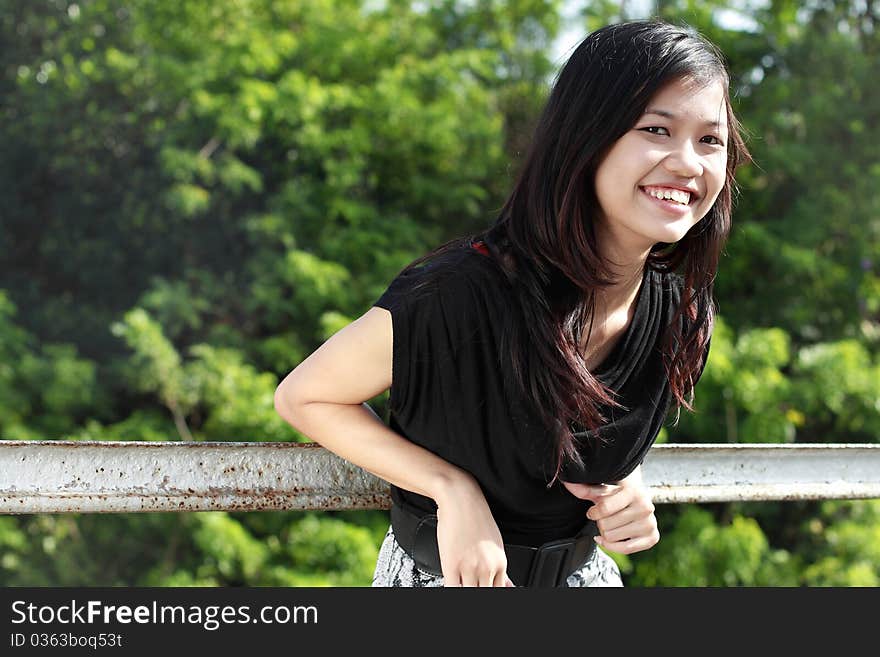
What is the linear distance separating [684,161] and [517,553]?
1.46ft

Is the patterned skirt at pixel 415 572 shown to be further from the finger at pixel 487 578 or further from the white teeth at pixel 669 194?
the white teeth at pixel 669 194

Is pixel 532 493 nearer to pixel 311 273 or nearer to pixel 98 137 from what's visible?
pixel 311 273

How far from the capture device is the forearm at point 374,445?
939 mm

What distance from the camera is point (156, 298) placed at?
18.1ft

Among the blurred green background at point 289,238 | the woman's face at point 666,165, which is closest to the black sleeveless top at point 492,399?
the woman's face at point 666,165

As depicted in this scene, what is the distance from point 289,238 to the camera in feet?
18.9

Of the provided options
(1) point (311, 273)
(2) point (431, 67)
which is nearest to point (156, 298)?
(1) point (311, 273)

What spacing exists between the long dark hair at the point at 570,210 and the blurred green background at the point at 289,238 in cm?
406

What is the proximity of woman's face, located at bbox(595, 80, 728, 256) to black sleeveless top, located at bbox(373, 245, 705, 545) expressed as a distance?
0.45 feet

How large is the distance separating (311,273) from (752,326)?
2.84 meters


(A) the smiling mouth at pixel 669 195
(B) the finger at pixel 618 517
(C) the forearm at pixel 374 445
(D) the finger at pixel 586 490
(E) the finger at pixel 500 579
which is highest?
(A) the smiling mouth at pixel 669 195

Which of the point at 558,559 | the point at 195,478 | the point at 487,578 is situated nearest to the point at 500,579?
the point at 487,578

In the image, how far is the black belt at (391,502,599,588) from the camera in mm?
994

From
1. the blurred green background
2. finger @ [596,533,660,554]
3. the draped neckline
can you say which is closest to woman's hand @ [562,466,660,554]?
finger @ [596,533,660,554]
